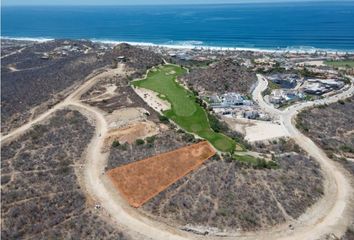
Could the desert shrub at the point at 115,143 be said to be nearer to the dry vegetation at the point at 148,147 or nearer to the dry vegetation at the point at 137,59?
the dry vegetation at the point at 148,147

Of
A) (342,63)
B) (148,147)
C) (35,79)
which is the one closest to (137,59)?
(35,79)

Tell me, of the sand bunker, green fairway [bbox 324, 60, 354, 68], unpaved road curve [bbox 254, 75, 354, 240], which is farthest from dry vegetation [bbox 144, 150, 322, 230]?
green fairway [bbox 324, 60, 354, 68]

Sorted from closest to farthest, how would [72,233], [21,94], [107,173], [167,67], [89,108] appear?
[72,233], [107,173], [89,108], [21,94], [167,67]

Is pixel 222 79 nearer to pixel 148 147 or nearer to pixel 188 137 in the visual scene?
pixel 188 137

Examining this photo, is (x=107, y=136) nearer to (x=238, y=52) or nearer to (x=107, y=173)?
(x=107, y=173)

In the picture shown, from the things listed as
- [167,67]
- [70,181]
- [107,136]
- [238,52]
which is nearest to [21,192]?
[70,181]

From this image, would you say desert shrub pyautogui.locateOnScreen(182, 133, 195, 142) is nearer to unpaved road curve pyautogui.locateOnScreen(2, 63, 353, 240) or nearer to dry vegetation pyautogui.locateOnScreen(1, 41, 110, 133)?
unpaved road curve pyautogui.locateOnScreen(2, 63, 353, 240)
